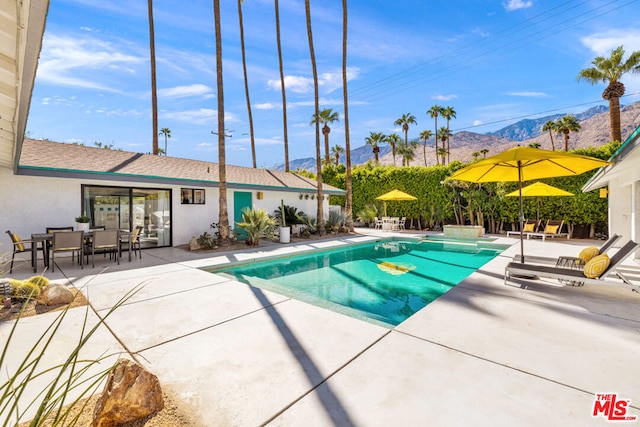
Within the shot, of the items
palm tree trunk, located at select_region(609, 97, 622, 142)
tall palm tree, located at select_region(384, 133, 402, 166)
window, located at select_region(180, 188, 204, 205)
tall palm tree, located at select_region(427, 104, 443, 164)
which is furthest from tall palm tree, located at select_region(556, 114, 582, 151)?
window, located at select_region(180, 188, 204, 205)

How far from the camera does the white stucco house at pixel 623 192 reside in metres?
7.89

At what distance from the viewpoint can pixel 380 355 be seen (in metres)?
3.60

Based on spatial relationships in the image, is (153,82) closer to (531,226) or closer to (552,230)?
(531,226)

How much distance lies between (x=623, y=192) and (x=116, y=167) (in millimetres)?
19381

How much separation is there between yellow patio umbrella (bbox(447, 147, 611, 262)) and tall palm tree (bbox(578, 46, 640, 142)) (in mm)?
19996

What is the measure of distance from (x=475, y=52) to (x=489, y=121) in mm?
9353

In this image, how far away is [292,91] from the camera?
80.3 ft

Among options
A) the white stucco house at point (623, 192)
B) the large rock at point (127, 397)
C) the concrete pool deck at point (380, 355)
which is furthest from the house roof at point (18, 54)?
the white stucco house at point (623, 192)

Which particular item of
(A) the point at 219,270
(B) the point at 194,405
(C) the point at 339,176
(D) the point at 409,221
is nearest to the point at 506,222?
(D) the point at 409,221

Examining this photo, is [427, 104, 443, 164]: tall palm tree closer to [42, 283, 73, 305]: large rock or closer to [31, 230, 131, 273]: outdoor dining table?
[31, 230, 131, 273]: outdoor dining table

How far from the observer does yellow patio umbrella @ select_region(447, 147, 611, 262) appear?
6516 mm

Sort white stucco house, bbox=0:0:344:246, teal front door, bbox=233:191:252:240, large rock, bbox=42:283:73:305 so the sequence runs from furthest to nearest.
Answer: teal front door, bbox=233:191:252:240 < white stucco house, bbox=0:0:344:246 < large rock, bbox=42:283:73:305

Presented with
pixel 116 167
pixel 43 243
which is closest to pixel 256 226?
pixel 116 167

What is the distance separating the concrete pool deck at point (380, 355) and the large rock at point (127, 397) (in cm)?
28
